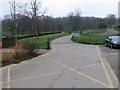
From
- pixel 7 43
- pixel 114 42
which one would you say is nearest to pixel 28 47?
pixel 114 42

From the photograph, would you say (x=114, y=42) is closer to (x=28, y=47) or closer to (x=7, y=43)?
(x=28, y=47)

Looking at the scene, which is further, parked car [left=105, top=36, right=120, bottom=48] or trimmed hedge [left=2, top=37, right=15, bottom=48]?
trimmed hedge [left=2, top=37, right=15, bottom=48]

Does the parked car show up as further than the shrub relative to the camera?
Yes

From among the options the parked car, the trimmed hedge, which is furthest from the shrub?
the trimmed hedge

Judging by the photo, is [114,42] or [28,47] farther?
[114,42]

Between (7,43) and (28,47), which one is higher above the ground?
(28,47)

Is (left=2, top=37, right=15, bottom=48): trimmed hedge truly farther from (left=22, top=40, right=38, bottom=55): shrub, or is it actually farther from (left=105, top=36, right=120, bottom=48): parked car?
(left=105, top=36, right=120, bottom=48): parked car

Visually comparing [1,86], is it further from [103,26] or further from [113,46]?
[103,26]

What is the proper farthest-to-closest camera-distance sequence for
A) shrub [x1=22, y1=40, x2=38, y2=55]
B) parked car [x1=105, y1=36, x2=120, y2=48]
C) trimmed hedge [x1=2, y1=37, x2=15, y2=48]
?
trimmed hedge [x1=2, y1=37, x2=15, y2=48]
parked car [x1=105, y1=36, x2=120, y2=48]
shrub [x1=22, y1=40, x2=38, y2=55]

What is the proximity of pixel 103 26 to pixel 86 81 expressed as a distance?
110006mm

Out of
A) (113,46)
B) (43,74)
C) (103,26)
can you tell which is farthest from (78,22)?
(43,74)

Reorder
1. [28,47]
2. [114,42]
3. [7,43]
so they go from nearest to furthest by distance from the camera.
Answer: [28,47]
[114,42]
[7,43]

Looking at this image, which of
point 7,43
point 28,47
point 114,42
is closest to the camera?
point 28,47

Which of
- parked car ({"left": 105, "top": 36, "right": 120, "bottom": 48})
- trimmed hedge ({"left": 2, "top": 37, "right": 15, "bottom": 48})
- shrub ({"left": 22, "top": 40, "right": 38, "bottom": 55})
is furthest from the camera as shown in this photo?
trimmed hedge ({"left": 2, "top": 37, "right": 15, "bottom": 48})
